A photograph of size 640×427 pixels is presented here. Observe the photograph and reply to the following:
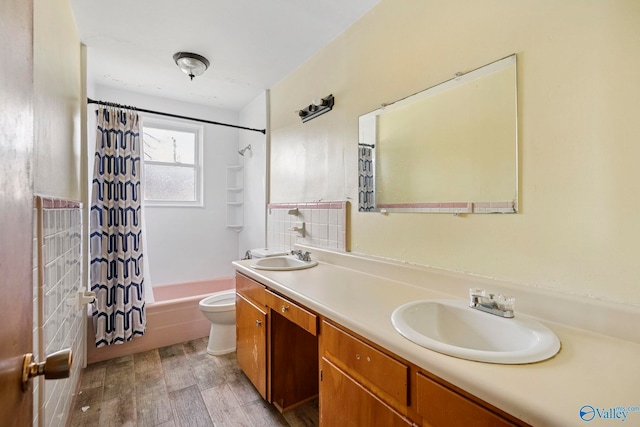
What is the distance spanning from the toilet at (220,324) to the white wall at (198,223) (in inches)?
39.3

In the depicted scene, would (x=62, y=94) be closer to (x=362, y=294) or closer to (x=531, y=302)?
(x=362, y=294)

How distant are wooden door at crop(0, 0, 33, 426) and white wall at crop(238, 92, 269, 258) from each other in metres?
2.28

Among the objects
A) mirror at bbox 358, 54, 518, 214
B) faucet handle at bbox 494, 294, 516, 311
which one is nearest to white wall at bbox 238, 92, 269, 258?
mirror at bbox 358, 54, 518, 214

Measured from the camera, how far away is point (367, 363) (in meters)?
0.97

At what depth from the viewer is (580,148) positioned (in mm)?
938

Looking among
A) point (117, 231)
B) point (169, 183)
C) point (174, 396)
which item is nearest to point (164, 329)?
point (174, 396)

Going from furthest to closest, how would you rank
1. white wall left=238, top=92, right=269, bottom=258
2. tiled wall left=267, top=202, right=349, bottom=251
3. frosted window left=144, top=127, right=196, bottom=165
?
frosted window left=144, top=127, right=196, bottom=165
white wall left=238, top=92, right=269, bottom=258
tiled wall left=267, top=202, right=349, bottom=251

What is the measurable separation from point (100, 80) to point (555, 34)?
340 centimetres

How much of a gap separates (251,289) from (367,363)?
A: 106cm

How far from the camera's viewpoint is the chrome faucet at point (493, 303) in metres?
0.99

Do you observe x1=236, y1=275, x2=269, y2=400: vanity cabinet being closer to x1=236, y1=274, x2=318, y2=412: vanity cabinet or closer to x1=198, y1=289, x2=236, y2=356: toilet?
x1=236, y1=274, x2=318, y2=412: vanity cabinet

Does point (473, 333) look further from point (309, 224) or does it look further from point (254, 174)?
point (254, 174)

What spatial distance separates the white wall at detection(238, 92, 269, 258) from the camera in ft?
9.68

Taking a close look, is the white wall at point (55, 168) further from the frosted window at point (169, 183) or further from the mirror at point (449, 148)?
the mirror at point (449, 148)
